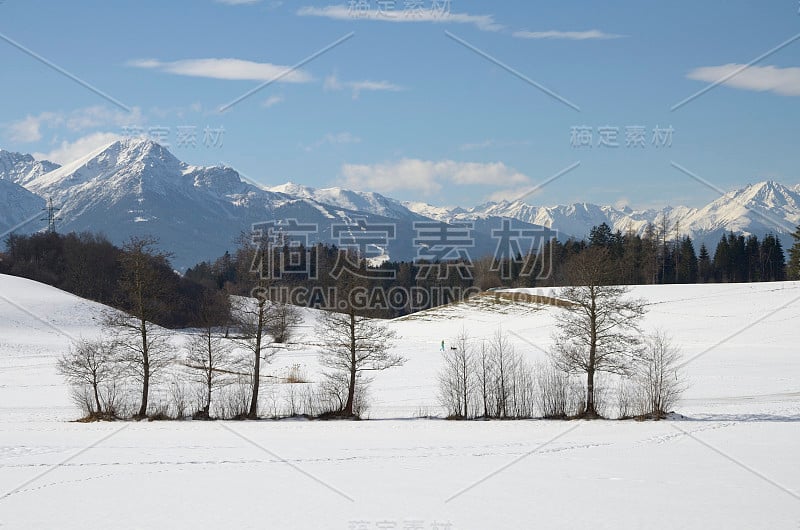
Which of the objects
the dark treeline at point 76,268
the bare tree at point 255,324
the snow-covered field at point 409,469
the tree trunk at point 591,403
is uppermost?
the dark treeline at point 76,268

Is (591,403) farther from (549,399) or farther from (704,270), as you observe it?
(704,270)

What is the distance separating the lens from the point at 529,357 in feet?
183

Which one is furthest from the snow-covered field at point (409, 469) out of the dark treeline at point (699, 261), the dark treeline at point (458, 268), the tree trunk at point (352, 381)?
the dark treeline at point (699, 261)

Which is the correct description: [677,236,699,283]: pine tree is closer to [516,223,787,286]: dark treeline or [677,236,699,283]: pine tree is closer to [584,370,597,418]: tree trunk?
[516,223,787,286]: dark treeline

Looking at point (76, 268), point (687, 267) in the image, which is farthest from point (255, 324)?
point (687, 267)

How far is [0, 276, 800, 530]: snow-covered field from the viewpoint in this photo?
1462 cm

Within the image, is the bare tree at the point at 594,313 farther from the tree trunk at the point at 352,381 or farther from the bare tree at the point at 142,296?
the bare tree at the point at 142,296

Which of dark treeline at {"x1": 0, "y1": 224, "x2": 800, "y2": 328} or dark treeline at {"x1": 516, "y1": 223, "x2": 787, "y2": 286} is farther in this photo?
dark treeline at {"x1": 516, "y1": 223, "x2": 787, "y2": 286}

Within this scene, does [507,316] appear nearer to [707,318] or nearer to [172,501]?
[707,318]

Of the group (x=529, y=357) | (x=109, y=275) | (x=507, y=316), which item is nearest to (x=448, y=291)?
(x=507, y=316)

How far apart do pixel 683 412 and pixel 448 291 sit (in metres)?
101

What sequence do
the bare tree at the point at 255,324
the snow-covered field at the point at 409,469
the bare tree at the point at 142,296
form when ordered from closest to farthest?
the snow-covered field at the point at 409,469 < the bare tree at the point at 255,324 < the bare tree at the point at 142,296

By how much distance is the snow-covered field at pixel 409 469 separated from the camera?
14.6m

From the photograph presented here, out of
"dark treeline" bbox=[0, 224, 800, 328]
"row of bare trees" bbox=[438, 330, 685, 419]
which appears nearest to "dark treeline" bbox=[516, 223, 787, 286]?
"dark treeline" bbox=[0, 224, 800, 328]
